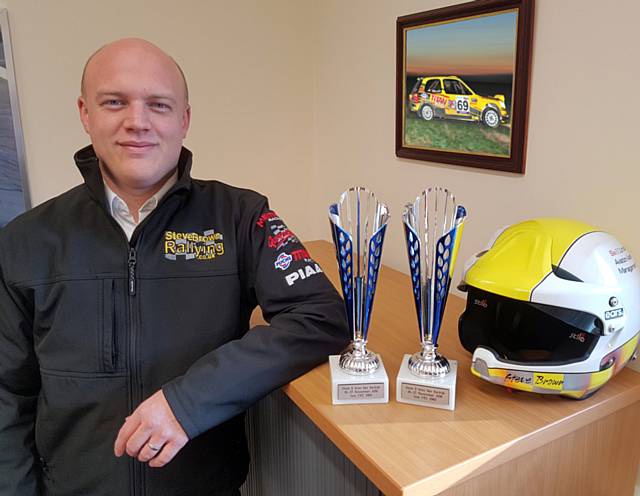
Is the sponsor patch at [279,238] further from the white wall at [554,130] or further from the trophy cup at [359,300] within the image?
the white wall at [554,130]

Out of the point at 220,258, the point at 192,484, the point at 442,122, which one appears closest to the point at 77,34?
the point at 220,258

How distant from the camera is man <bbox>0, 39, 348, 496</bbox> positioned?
1.00 m

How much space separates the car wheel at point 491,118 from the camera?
1.25 meters

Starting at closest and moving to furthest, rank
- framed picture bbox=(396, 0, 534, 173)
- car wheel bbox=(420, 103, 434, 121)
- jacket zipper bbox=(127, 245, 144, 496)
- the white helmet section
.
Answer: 1. the white helmet section
2. jacket zipper bbox=(127, 245, 144, 496)
3. framed picture bbox=(396, 0, 534, 173)
4. car wheel bbox=(420, 103, 434, 121)

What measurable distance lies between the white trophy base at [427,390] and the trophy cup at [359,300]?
0.03 m

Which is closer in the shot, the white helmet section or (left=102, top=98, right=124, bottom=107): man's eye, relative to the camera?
the white helmet section

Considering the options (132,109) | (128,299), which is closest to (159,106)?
(132,109)

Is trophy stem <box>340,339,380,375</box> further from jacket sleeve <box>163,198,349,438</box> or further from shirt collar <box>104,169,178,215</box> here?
shirt collar <box>104,169,178,215</box>

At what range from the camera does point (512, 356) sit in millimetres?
955

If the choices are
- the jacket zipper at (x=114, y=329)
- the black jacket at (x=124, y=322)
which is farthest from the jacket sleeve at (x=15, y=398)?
the jacket zipper at (x=114, y=329)

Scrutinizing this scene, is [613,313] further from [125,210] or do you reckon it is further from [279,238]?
[125,210]

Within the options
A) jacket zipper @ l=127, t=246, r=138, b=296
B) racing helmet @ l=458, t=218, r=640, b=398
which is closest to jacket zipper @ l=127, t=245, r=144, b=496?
jacket zipper @ l=127, t=246, r=138, b=296

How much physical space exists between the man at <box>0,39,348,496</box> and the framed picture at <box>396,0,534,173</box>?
22.2 inches

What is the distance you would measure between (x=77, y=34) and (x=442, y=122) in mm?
1153
